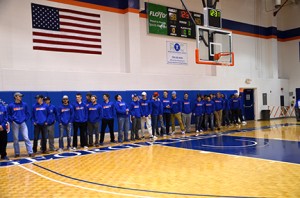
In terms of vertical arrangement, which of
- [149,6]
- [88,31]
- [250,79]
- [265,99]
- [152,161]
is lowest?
[152,161]

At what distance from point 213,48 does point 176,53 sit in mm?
2951

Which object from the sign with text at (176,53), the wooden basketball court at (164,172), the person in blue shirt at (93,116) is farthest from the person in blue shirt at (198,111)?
the person in blue shirt at (93,116)

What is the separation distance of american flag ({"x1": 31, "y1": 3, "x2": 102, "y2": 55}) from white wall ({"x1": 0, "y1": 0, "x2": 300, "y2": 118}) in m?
0.22

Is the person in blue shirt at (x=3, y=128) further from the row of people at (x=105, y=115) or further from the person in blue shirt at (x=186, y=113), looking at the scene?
the person in blue shirt at (x=186, y=113)

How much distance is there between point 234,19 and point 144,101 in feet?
33.2

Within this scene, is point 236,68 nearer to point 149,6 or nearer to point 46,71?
point 149,6

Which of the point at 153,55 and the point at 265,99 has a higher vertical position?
the point at 153,55

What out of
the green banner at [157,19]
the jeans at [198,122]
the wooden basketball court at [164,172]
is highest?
the green banner at [157,19]

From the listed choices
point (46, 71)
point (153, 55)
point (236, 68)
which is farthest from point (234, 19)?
point (46, 71)

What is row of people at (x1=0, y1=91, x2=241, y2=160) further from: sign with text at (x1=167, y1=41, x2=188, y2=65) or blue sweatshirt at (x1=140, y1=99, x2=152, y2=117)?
sign with text at (x1=167, y1=41, x2=188, y2=65)

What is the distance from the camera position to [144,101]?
12102 mm

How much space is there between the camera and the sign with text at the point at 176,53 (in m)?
16.0

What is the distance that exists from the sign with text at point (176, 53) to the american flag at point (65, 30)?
13.0 feet

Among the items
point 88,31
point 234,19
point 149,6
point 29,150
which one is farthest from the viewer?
point 234,19
